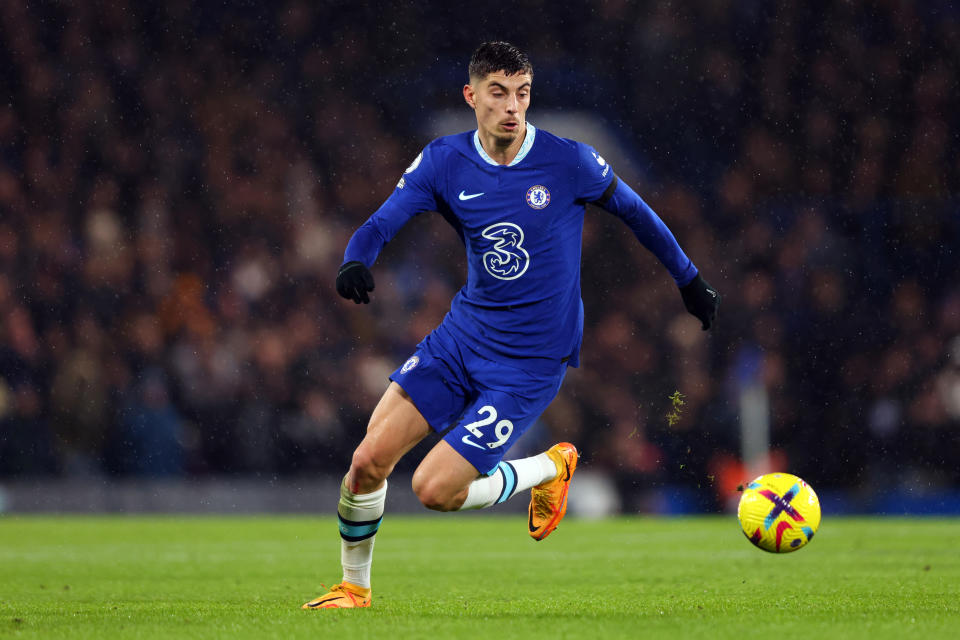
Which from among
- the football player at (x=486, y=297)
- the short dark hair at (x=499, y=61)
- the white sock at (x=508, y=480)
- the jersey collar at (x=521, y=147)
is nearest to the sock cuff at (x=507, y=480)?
the white sock at (x=508, y=480)

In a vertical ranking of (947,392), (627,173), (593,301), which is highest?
(627,173)

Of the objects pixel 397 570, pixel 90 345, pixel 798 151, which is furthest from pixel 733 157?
pixel 397 570

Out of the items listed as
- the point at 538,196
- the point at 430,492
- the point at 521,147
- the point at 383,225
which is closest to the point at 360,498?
the point at 430,492

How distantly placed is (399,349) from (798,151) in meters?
6.42

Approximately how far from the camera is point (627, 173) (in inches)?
680

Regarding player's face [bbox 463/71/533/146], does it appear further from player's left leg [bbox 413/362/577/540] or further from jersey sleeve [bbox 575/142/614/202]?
player's left leg [bbox 413/362/577/540]

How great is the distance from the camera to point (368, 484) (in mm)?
5453

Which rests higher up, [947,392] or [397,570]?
[947,392]

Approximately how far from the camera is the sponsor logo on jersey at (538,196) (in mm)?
5535

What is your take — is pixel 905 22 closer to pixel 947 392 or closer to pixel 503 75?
pixel 947 392

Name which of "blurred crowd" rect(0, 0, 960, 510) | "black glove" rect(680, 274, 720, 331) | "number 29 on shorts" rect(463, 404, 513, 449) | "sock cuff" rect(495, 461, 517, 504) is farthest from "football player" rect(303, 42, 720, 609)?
"blurred crowd" rect(0, 0, 960, 510)

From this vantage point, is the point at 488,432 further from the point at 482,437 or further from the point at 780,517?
the point at 780,517

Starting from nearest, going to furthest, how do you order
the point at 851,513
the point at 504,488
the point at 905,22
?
A: the point at 504,488 → the point at 851,513 → the point at 905,22

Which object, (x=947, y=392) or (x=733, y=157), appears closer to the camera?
(x=947, y=392)
